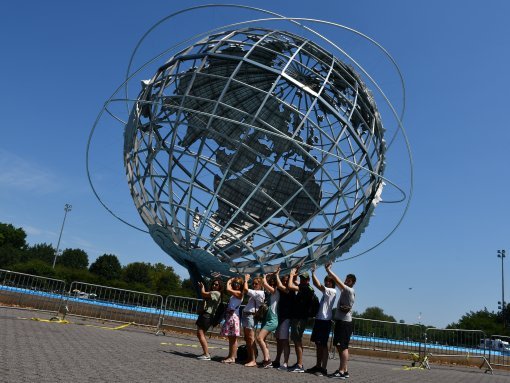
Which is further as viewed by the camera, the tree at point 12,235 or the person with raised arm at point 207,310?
the tree at point 12,235

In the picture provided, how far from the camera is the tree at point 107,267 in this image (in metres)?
73.0

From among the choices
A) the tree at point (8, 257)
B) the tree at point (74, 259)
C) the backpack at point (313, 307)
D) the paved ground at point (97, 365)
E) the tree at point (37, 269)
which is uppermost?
the tree at point (74, 259)

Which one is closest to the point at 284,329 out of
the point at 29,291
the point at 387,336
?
the point at 387,336

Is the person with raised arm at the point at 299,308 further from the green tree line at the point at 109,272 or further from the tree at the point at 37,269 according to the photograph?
the tree at the point at 37,269

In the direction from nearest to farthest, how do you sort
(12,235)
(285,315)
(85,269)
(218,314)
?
(285,315) < (218,314) < (85,269) < (12,235)

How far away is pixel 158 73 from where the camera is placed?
1455 cm

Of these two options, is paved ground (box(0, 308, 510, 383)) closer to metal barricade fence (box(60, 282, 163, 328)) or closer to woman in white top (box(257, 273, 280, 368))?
woman in white top (box(257, 273, 280, 368))

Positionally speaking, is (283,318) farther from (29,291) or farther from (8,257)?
(8,257)

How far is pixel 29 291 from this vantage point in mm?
17109

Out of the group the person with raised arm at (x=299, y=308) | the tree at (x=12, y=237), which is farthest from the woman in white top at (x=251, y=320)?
the tree at (x=12, y=237)

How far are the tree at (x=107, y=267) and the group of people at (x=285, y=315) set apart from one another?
69.6 m

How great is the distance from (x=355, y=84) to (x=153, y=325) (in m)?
10.5

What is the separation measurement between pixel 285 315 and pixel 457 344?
10902 millimetres

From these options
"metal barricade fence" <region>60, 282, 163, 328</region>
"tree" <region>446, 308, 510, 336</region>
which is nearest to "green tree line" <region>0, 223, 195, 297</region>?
"tree" <region>446, 308, 510, 336</region>
